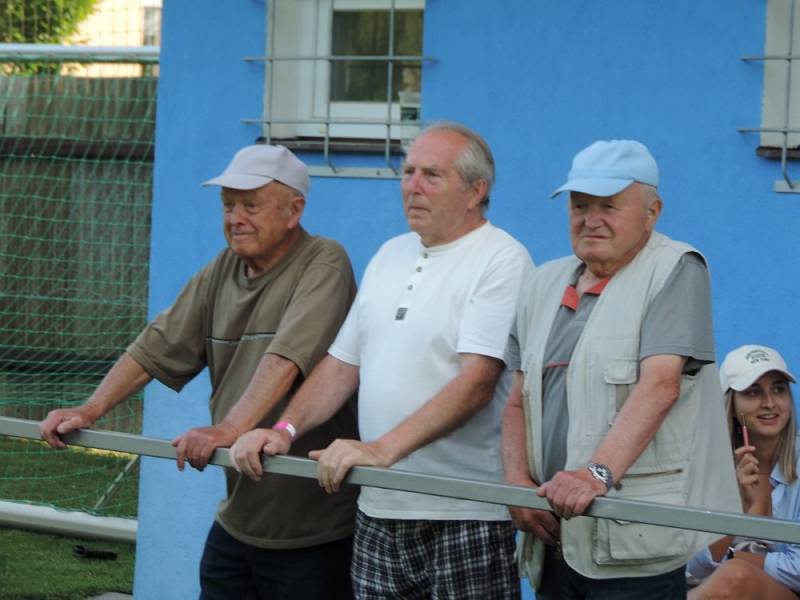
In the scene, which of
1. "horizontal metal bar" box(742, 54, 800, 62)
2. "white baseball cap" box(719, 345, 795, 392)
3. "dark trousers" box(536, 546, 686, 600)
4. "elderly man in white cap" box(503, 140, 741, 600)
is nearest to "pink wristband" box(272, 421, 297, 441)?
"elderly man in white cap" box(503, 140, 741, 600)

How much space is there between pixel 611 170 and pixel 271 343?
1014 mm

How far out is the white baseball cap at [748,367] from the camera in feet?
12.5

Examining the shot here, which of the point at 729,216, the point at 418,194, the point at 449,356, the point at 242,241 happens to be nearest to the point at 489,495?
the point at 449,356

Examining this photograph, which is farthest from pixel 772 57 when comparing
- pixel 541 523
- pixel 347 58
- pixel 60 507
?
pixel 60 507

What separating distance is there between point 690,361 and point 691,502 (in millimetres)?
290

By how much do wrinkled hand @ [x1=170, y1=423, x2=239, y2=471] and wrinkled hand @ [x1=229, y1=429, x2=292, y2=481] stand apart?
0.26 ft

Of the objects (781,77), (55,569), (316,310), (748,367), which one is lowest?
(55,569)

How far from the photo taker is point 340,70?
17.0ft

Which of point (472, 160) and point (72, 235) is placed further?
point (72, 235)

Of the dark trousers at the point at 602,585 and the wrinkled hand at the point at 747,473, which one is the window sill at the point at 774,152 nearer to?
the wrinkled hand at the point at 747,473

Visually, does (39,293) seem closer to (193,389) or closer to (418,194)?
(193,389)

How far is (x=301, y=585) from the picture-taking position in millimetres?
3721

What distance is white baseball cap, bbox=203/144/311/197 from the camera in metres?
3.70

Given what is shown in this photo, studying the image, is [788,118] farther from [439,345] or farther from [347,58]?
[439,345]
